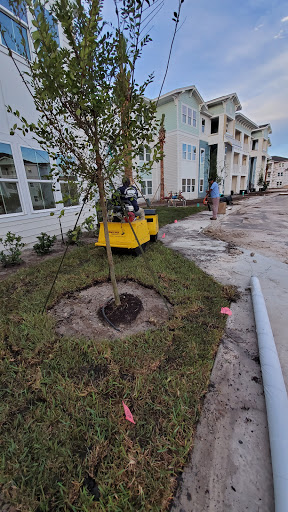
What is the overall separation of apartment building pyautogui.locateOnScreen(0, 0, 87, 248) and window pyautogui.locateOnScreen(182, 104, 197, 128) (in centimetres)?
1500

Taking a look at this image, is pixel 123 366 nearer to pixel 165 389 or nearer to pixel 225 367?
pixel 165 389

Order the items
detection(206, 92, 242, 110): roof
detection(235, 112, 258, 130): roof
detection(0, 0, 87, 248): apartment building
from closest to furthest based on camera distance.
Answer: detection(0, 0, 87, 248): apartment building
detection(206, 92, 242, 110): roof
detection(235, 112, 258, 130): roof

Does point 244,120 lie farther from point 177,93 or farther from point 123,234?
point 123,234

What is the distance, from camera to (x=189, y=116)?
19172 millimetres

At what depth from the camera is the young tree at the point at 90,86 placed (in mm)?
1563

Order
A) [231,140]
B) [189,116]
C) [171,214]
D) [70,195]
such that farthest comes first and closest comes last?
[231,140]
[189,116]
[171,214]
[70,195]

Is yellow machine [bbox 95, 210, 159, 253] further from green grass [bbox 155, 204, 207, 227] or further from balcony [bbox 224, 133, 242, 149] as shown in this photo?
balcony [bbox 224, 133, 242, 149]

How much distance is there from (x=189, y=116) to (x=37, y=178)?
18.0 meters

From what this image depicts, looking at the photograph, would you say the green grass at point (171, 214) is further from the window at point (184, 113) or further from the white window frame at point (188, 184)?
the window at point (184, 113)

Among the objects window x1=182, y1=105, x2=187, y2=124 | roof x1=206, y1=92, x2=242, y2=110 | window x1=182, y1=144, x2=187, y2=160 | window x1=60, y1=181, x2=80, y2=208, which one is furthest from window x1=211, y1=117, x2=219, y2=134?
window x1=60, y1=181, x2=80, y2=208

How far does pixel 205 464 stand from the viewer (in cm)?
125

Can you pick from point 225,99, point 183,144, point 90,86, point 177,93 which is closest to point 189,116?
point 177,93

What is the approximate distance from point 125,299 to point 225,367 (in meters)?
1.52

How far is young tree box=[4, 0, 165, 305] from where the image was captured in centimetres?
156
